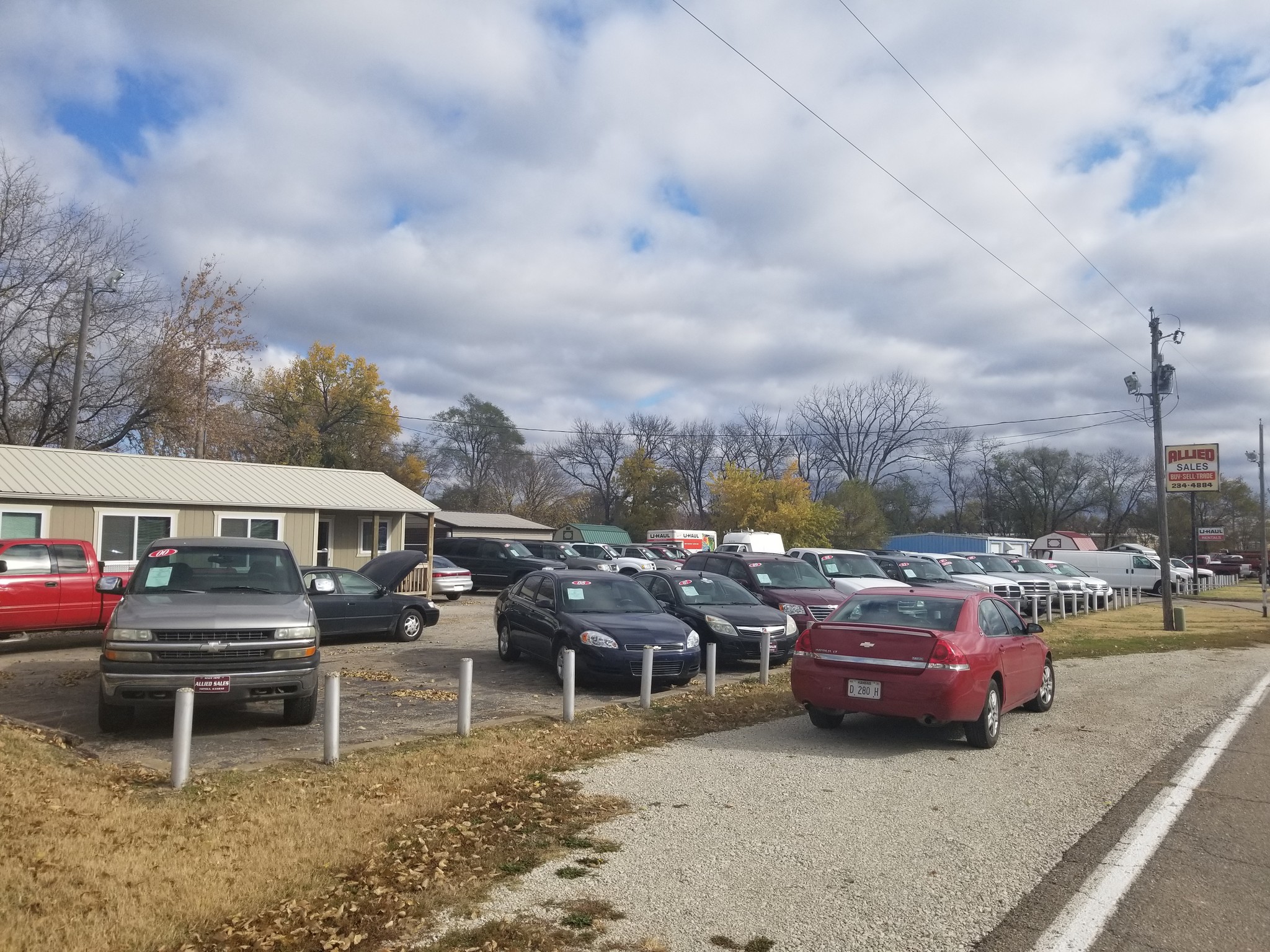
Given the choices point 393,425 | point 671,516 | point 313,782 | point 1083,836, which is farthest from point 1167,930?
point 671,516

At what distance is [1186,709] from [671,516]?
67.7m

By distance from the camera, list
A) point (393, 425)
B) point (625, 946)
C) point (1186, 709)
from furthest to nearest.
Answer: point (393, 425)
point (1186, 709)
point (625, 946)

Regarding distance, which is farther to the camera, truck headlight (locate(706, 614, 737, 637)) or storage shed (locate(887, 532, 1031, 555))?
storage shed (locate(887, 532, 1031, 555))

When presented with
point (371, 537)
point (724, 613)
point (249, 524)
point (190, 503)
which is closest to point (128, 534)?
point (190, 503)

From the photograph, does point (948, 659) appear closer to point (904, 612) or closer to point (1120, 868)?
point (904, 612)

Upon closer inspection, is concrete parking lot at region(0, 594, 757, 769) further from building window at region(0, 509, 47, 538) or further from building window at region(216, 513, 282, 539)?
building window at region(216, 513, 282, 539)

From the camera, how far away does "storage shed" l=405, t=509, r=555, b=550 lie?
4938 cm

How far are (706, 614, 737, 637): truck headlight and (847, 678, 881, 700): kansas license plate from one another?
5.43m

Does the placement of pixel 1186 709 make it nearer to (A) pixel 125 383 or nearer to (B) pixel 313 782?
(B) pixel 313 782

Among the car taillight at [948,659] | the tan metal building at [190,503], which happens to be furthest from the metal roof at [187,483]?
the car taillight at [948,659]

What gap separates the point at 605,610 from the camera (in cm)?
1322

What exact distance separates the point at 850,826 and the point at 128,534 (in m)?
20.7

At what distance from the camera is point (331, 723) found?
793 cm

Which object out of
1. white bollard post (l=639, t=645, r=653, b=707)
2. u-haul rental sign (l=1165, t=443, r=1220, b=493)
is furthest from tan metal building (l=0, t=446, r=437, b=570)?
u-haul rental sign (l=1165, t=443, r=1220, b=493)
